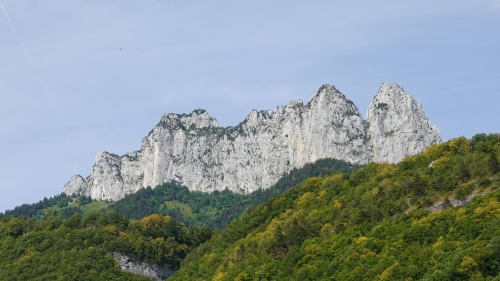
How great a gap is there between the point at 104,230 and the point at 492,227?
89112 millimetres

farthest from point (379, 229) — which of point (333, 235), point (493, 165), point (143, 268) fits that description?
point (143, 268)

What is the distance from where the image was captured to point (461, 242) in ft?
305

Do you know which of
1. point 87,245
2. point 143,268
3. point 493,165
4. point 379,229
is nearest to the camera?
point 379,229

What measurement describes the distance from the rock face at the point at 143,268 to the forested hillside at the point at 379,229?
8051 mm

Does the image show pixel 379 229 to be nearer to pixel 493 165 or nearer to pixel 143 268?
pixel 493 165

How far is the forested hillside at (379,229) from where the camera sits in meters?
92.2

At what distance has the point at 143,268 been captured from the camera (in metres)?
153

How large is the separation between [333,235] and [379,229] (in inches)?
386

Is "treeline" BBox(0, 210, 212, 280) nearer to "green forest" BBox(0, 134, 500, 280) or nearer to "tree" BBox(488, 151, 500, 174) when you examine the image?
"green forest" BBox(0, 134, 500, 280)

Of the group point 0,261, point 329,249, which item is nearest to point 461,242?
point 329,249

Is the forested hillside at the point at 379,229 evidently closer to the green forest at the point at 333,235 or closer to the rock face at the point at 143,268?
the green forest at the point at 333,235

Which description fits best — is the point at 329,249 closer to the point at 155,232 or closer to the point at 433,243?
the point at 433,243

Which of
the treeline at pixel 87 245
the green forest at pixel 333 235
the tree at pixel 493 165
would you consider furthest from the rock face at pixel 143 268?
Answer: the tree at pixel 493 165

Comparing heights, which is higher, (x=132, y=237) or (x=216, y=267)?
(x=132, y=237)
